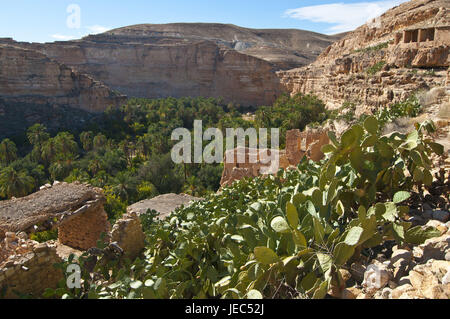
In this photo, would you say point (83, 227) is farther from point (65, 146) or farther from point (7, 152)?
point (7, 152)

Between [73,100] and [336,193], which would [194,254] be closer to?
[336,193]

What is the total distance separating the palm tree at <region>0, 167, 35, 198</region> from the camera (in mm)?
16156

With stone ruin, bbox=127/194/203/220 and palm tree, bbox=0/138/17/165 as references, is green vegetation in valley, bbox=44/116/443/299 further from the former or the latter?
palm tree, bbox=0/138/17/165

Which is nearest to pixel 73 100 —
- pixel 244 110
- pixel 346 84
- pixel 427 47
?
pixel 244 110

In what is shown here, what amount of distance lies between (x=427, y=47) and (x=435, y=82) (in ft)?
10.1

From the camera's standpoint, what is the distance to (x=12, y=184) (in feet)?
53.1

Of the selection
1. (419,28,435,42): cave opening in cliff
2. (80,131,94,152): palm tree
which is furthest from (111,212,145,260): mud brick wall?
(80,131,94,152): palm tree

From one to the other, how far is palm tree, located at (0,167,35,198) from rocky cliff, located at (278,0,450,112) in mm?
16930

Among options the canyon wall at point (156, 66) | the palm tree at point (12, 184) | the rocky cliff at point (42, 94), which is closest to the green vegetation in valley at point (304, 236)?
the palm tree at point (12, 184)

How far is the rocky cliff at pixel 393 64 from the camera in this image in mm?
11812

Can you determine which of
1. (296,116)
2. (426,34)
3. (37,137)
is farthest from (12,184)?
(426,34)

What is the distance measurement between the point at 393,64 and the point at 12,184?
18.9 m

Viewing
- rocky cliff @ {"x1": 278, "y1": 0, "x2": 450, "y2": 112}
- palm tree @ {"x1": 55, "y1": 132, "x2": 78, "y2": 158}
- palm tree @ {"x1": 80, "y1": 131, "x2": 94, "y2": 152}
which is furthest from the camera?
palm tree @ {"x1": 80, "y1": 131, "x2": 94, "y2": 152}

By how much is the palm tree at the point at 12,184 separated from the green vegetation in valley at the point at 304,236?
1547 cm
